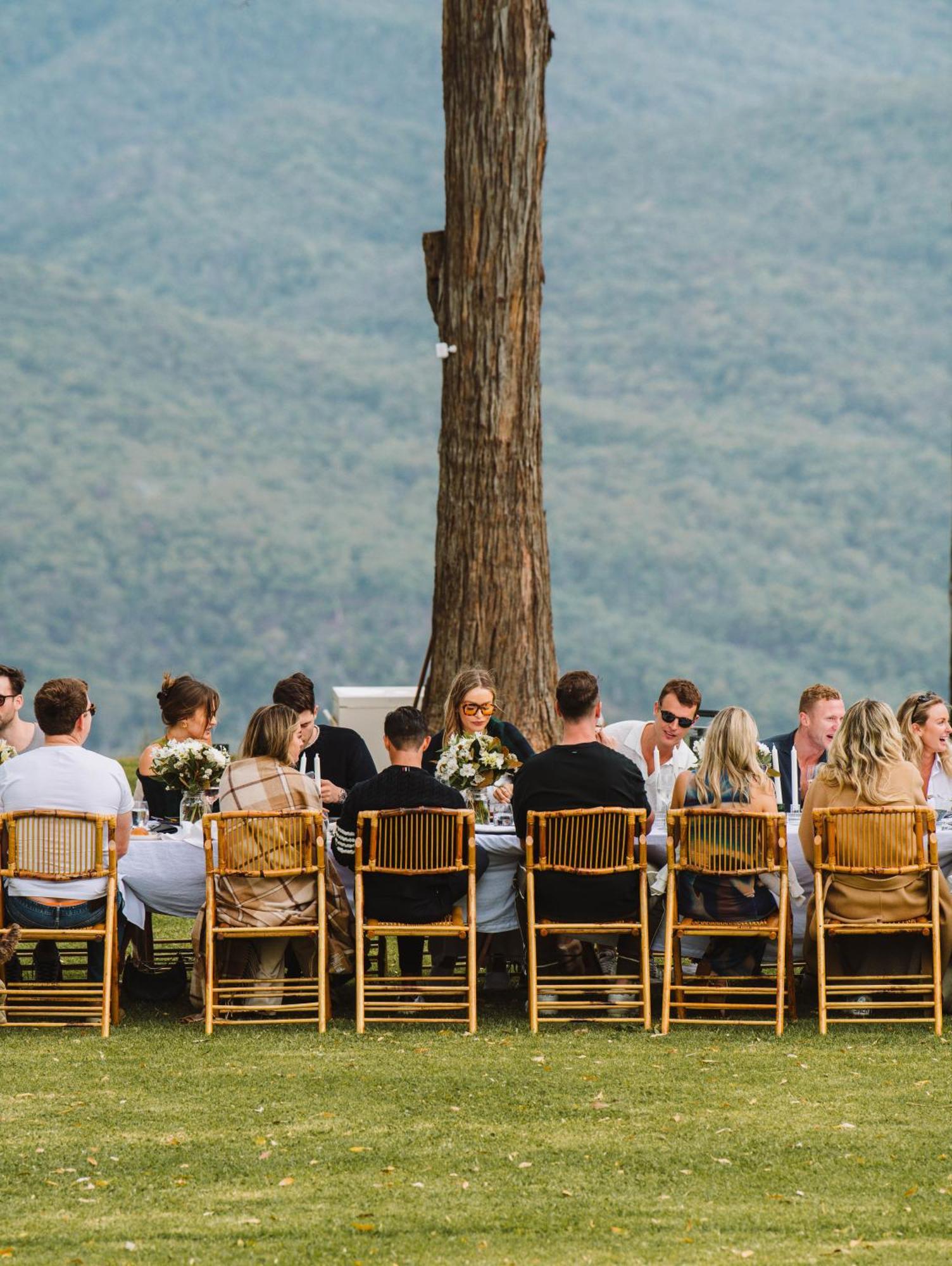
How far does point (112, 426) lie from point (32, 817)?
231ft

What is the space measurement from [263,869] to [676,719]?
2.10 m

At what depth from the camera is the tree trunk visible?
33.2ft

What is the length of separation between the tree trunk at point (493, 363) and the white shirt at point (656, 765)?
2264 mm

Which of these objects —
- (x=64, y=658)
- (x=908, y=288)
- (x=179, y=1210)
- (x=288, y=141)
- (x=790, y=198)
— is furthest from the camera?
(x=288, y=141)

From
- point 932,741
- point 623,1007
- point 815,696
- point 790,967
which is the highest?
point 815,696

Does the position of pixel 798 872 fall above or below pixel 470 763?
below

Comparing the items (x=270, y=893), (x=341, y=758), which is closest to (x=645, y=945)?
(x=270, y=893)

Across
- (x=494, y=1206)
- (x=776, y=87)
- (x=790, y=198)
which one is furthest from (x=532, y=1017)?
(x=776, y=87)

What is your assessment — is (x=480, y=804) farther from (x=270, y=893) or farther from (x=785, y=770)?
(x=785, y=770)

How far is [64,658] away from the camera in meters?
63.2

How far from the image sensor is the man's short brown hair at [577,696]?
6.32 m

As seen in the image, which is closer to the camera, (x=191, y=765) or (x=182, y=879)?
(x=182, y=879)

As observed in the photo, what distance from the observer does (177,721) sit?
688cm

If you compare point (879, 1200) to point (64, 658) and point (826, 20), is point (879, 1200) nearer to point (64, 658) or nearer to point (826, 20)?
point (64, 658)
